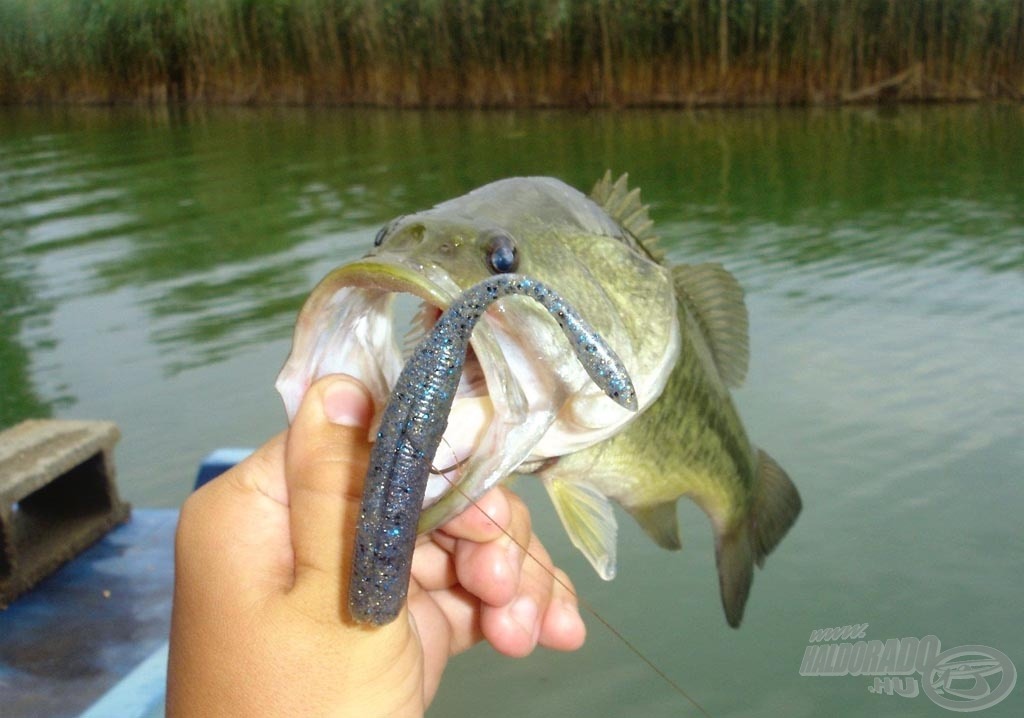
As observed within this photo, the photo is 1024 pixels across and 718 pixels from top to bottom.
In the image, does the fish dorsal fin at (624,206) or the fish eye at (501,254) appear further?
the fish dorsal fin at (624,206)

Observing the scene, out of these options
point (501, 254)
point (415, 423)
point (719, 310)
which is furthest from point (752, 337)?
point (415, 423)

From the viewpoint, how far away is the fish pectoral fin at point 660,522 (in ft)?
5.99

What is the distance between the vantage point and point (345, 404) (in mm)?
1189

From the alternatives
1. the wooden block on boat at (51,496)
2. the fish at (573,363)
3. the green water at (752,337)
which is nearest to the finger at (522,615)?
the fish at (573,363)

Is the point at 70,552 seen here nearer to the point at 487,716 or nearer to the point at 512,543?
the point at 487,716

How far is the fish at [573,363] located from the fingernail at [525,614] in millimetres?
157

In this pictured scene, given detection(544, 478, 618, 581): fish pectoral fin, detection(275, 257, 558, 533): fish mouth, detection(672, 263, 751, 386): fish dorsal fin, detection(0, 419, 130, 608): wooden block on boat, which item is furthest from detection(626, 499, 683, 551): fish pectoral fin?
detection(0, 419, 130, 608): wooden block on boat

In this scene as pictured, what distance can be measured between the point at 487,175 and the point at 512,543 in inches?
391

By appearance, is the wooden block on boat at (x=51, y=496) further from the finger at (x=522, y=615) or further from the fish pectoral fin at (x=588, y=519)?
the fish pectoral fin at (x=588, y=519)

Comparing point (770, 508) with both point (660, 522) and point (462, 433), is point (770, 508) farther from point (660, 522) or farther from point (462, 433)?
point (462, 433)

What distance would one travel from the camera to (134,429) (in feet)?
17.4

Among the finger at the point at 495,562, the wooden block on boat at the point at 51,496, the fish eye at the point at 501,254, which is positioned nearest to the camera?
the fish eye at the point at 501,254

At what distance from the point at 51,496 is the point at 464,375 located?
3.11m

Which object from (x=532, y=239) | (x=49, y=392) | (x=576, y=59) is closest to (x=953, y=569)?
(x=532, y=239)
